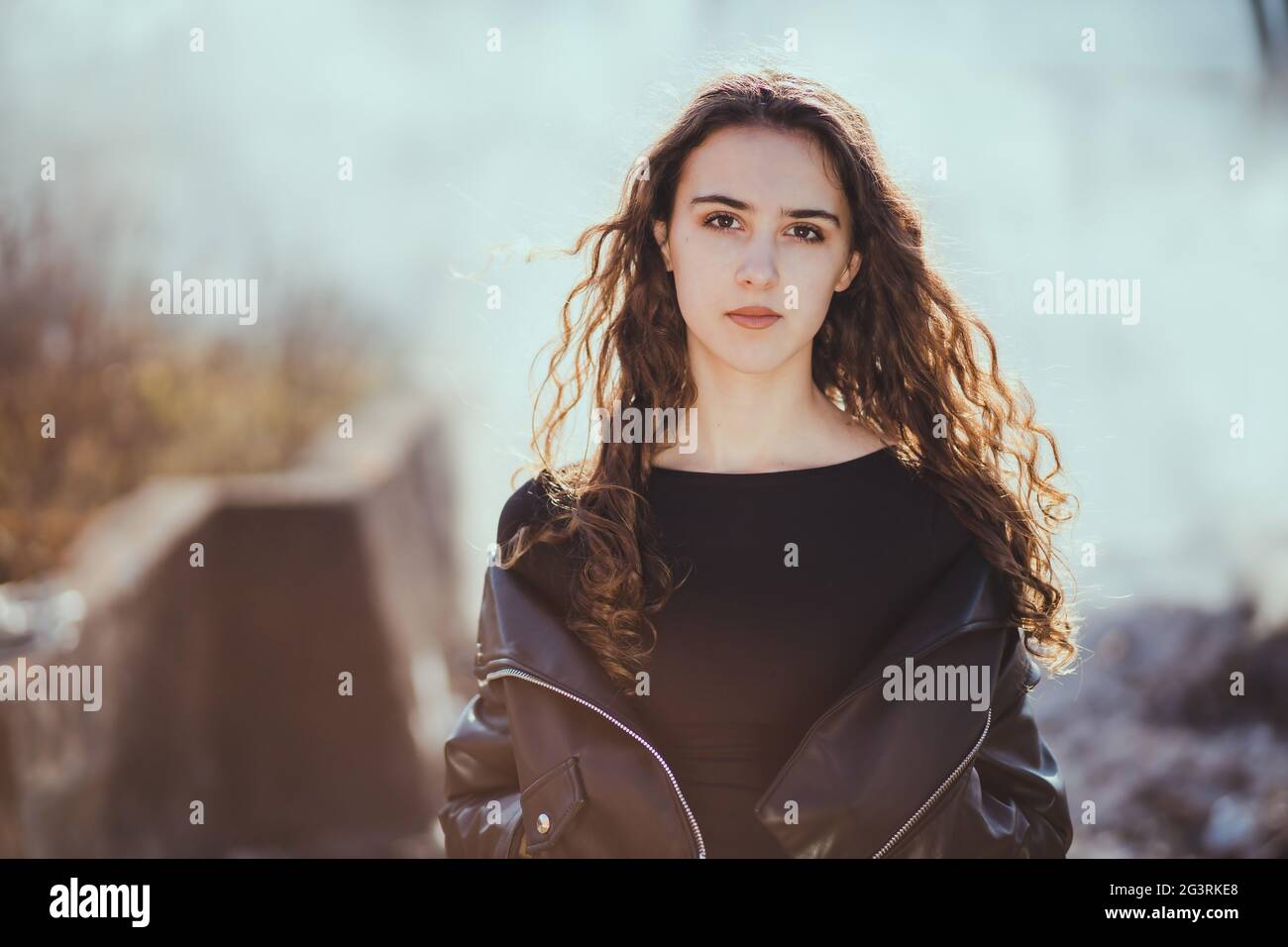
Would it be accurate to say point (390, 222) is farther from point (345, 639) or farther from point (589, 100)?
point (345, 639)

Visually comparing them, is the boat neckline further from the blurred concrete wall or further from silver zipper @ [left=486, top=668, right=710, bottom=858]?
the blurred concrete wall

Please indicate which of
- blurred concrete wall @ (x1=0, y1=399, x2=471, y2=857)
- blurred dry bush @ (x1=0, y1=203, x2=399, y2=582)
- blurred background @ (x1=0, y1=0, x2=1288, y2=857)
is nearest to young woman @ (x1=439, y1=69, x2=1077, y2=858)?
blurred background @ (x1=0, y1=0, x2=1288, y2=857)

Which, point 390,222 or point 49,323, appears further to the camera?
point 390,222

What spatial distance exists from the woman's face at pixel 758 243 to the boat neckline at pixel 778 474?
157mm

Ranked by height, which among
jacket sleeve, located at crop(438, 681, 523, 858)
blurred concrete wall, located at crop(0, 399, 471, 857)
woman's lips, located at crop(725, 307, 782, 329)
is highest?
woman's lips, located at crop(725, 307, 782, 329)

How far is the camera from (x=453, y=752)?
1.77 meters

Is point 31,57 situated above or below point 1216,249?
above

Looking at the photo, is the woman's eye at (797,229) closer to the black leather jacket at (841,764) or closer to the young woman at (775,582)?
the young woman at (775,582)

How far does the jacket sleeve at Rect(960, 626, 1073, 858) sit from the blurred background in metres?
1.79

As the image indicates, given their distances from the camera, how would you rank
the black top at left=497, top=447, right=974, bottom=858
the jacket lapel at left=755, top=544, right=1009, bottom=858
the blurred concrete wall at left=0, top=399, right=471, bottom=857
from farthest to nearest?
1. the blurred concrete wall at left=0, top=399, right=471, bottom=857
2. the black top at left=497, top=447, right=974, bottom=858
3. the jacket lapel at left=755, top=544, right=1009, bottom=858

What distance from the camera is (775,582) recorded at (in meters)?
1.69

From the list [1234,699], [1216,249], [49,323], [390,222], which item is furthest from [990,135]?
[49,323]

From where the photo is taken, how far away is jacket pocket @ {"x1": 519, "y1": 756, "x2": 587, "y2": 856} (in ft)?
5.16

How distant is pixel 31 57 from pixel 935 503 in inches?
170
